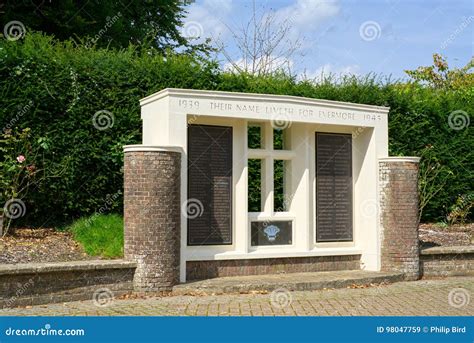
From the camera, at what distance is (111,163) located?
13.3m

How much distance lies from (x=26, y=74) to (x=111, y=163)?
7.96 feet

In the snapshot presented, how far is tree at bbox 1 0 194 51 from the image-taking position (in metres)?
17.6

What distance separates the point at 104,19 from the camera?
19.2m

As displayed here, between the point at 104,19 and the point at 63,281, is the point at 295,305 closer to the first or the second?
the point at 63,281

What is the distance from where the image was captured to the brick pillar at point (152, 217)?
1023 centimetres

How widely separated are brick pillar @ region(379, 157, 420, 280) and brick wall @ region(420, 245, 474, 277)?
1.47 feet

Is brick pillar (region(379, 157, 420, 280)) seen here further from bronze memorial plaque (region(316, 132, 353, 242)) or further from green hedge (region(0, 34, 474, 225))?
green hedge (region(0, 34, 474, 225))

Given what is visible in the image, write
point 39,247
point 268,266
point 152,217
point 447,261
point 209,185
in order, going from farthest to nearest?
point 447,261 → point 268,266 → point 209,185 → point 39,247 → point 152,217

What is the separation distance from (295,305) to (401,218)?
387 cm

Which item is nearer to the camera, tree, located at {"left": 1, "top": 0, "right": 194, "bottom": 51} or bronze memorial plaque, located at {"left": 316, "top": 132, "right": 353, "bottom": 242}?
bronze memorial plaque, located at {"left": 316, "top": 132, "right": 353, "bottom": 242}

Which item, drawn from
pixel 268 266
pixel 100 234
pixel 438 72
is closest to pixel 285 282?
pixel 268 266

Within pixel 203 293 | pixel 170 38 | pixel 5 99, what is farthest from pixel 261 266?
pixel 170 38

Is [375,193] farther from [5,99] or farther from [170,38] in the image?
[170,38]

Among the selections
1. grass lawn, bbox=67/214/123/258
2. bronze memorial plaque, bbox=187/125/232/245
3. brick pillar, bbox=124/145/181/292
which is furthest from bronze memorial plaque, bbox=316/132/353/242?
grass lawn, bbox=67/214/123/258
